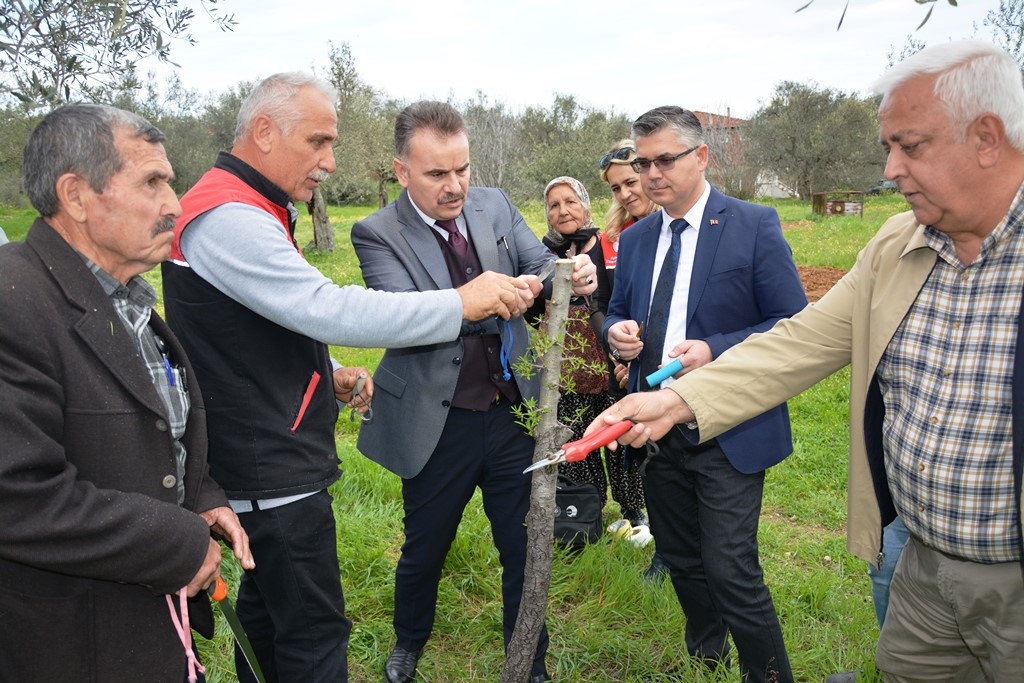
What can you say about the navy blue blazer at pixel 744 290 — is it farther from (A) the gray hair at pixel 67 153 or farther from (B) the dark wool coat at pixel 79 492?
(A) the gray hair at pixel 67 153

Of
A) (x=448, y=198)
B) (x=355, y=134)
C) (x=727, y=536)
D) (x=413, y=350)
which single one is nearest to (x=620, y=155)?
(x=448, y=198)

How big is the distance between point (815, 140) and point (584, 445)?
4064 centimetres

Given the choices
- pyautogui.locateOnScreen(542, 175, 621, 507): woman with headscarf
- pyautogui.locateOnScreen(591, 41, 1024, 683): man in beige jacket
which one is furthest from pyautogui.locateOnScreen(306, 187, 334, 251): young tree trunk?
pyautogui.locateOnScreen(591, 41, 1024, 683): man in beige jacket

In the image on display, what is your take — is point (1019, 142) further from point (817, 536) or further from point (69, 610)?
point (817, 536)

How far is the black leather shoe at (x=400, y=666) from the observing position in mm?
3607

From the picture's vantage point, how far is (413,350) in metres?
3.45

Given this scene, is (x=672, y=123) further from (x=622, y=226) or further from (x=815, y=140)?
(x=815, y=140)

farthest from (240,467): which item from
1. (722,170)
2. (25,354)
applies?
(722,170)

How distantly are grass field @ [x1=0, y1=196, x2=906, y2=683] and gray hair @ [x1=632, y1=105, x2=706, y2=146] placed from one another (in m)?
2.25

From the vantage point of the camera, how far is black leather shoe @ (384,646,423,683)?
3.61m

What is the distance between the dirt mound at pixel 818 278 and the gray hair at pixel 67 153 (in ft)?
36.9

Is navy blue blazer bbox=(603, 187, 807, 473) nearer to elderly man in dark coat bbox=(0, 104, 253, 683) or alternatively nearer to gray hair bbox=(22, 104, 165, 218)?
elderly man in dark coat bbox=(0, 104, 253, 683)

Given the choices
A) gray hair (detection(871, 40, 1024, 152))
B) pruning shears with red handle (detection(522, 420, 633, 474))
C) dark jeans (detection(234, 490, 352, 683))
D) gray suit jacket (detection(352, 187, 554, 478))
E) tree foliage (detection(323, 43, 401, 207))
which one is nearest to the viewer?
gray hair (detection(871, 40, 1024, 152))

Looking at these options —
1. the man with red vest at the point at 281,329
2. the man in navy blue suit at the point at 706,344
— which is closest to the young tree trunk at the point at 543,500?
the man with red vest at the point at 281,329
